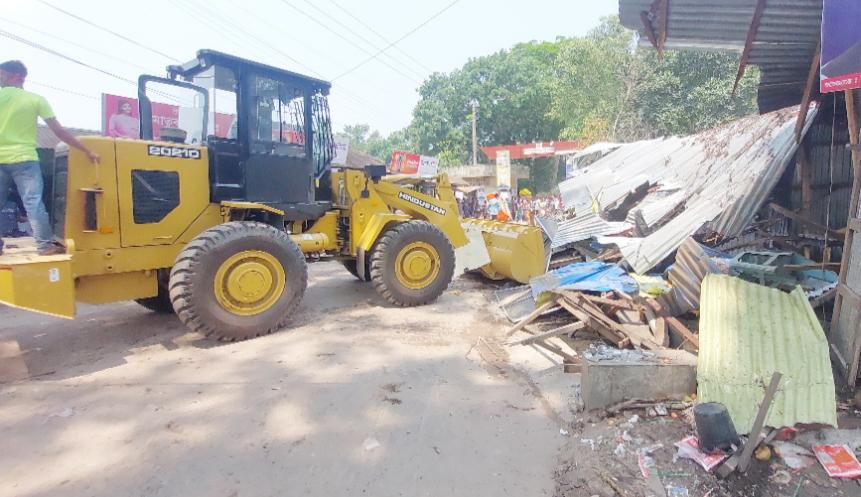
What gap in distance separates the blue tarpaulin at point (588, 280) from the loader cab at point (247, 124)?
2.95 metres

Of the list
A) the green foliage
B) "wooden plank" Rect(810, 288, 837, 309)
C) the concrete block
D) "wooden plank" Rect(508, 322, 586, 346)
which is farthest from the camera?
the green foliage

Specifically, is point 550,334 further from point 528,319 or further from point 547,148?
point 547,148

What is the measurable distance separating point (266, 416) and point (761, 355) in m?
3.31

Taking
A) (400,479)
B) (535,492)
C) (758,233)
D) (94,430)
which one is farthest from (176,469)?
(758,233)

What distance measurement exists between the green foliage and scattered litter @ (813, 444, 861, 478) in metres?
11.9

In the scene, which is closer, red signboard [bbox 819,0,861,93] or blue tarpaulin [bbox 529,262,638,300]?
red signboard [bbox 819,0,861,93]

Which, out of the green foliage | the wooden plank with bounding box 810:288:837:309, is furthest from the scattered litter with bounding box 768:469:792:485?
the green foliage

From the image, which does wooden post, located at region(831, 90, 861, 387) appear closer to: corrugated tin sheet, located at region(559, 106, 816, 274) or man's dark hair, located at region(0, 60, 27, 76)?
corrugated tin sheet, located at region(559, 106, 816, 274)

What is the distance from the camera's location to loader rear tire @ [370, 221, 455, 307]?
6.07m

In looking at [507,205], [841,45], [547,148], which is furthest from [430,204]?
[547,148]

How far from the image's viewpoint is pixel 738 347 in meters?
3.26

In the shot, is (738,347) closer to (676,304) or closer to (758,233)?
(676,304)

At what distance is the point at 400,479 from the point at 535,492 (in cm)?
72

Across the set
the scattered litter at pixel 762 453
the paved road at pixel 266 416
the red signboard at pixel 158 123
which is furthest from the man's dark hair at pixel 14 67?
the scattered litter at pixel 762 453
